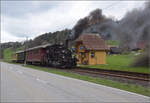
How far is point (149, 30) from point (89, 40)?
1915 centimetres

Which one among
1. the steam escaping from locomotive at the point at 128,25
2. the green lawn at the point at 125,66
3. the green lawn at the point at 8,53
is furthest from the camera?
the green lawn at the point at 8,53

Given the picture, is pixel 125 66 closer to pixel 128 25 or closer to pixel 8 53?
pixel 128 25

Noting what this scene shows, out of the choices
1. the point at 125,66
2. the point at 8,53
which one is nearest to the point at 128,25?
the point at 125,66

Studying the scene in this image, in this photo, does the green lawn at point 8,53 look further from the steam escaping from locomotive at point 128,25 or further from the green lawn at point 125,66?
the steam escaping from locomotive at point 128,25

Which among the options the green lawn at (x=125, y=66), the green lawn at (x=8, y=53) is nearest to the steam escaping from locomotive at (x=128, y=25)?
the green lawn at (x=125, y=66)

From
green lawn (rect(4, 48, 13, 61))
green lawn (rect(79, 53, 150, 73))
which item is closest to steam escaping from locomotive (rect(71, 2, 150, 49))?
green lawn (rect(79, 53, 150, 73))

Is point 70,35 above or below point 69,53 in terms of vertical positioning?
above

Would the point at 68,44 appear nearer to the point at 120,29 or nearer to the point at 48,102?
the point at 120,29

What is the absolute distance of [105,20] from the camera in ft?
37.0

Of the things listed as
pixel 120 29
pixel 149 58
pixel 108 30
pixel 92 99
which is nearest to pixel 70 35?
pixel 108 30

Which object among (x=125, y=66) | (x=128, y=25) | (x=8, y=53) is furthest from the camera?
(x=8, y=53)

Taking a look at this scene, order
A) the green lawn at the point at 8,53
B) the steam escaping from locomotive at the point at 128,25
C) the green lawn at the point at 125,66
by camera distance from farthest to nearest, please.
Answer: the green lawn at the point at 8,53 < the green lawn at the point at 125,66 < the steam escaping from locomotive at the point at 128,25

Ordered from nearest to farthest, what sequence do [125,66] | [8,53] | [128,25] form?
[128,25], [125,66], [8,53]

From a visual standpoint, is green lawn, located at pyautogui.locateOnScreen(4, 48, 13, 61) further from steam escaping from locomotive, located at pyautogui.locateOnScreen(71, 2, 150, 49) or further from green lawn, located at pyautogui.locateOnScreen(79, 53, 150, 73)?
steam escaping from locomotive, located at pyautogui.locateOnScreen(71, 2, 150, 49)
